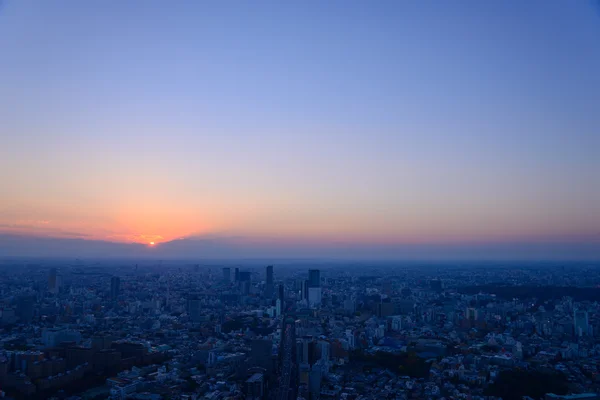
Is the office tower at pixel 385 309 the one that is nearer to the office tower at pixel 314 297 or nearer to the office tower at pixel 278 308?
the office tower at pixel 314 297

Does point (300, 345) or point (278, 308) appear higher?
point (300, 345)

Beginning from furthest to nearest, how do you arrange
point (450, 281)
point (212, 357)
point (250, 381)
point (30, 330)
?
point (450, 281), point (30, 330), point (212, 357), point (250, 381)

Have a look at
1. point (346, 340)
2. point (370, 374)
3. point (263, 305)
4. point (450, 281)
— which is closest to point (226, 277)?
point (263, 305)

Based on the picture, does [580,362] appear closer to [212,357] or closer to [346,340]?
[346,340]

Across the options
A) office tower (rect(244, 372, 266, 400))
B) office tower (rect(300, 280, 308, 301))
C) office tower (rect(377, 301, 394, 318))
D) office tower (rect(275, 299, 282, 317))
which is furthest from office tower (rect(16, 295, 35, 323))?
office tower (rect(377, 301, 394, 318))

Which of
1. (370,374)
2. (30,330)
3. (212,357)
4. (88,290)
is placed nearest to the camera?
(370,374)

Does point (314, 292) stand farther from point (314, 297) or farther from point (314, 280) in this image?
point (314, 280)

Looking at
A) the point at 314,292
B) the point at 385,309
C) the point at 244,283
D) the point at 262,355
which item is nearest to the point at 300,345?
the point at 262,355

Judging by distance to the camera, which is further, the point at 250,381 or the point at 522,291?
the point at 522,291

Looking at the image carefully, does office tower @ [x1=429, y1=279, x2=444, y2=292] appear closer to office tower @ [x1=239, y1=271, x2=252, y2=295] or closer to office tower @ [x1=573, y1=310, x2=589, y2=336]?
office tower @ [x1=239, y1=271, x2=252, y2=295]
